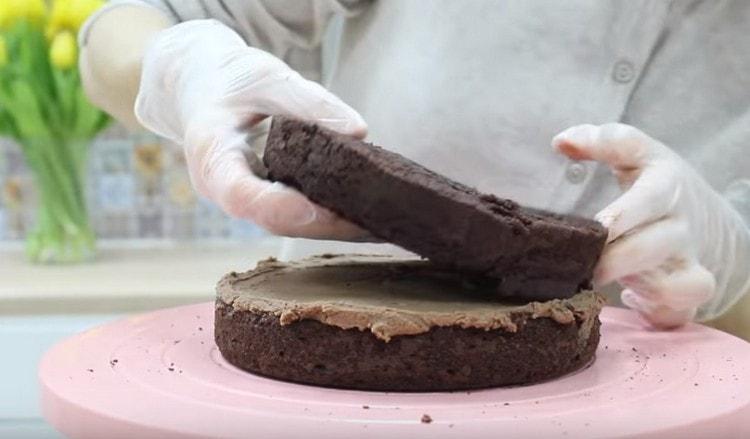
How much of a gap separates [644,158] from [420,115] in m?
0.22

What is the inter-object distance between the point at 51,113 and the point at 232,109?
1.00m

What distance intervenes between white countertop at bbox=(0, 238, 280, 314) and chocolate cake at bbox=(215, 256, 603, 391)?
80 centimetres

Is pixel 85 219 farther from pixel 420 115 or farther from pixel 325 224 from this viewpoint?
pixel 325 224

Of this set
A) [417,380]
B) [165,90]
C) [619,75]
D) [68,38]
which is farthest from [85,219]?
[417,380]

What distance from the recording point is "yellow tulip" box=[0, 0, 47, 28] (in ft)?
5.37

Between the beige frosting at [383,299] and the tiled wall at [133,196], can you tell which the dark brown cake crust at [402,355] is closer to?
the beige frosting at [383,299]

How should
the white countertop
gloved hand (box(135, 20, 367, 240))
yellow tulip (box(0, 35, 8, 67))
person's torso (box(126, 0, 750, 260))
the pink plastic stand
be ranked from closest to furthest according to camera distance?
the pink plastic stand → gloved hand (box(135, 20, 367, 240)) → person's torso (box(126, 0, 750, 260)) → the white countertop → yellow tulip (box(0, 35, 8, 67))

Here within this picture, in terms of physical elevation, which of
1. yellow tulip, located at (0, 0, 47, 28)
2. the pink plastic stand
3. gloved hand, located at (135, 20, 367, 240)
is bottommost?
yellow tulip, located at (0, 0, 47, 28)

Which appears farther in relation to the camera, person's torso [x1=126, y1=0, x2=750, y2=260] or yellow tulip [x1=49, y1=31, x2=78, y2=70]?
yellow tulip [x1=49, y1=31, x2=78, y2=70]

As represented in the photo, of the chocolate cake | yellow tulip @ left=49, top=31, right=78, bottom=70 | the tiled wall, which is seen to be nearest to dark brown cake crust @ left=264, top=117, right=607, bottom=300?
the chocolate cake

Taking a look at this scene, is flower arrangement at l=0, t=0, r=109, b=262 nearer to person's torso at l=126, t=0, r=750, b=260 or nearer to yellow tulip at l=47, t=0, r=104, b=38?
yellow tulip at l=47, t=0, r=104, b=38

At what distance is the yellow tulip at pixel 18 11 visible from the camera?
1635 millimetres

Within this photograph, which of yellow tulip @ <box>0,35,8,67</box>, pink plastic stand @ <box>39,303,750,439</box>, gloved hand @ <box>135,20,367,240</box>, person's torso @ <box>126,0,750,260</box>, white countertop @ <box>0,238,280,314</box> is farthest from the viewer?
yellow tulip @ <box>0,35,8,67</box>

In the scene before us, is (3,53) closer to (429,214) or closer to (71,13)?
(71,13)
